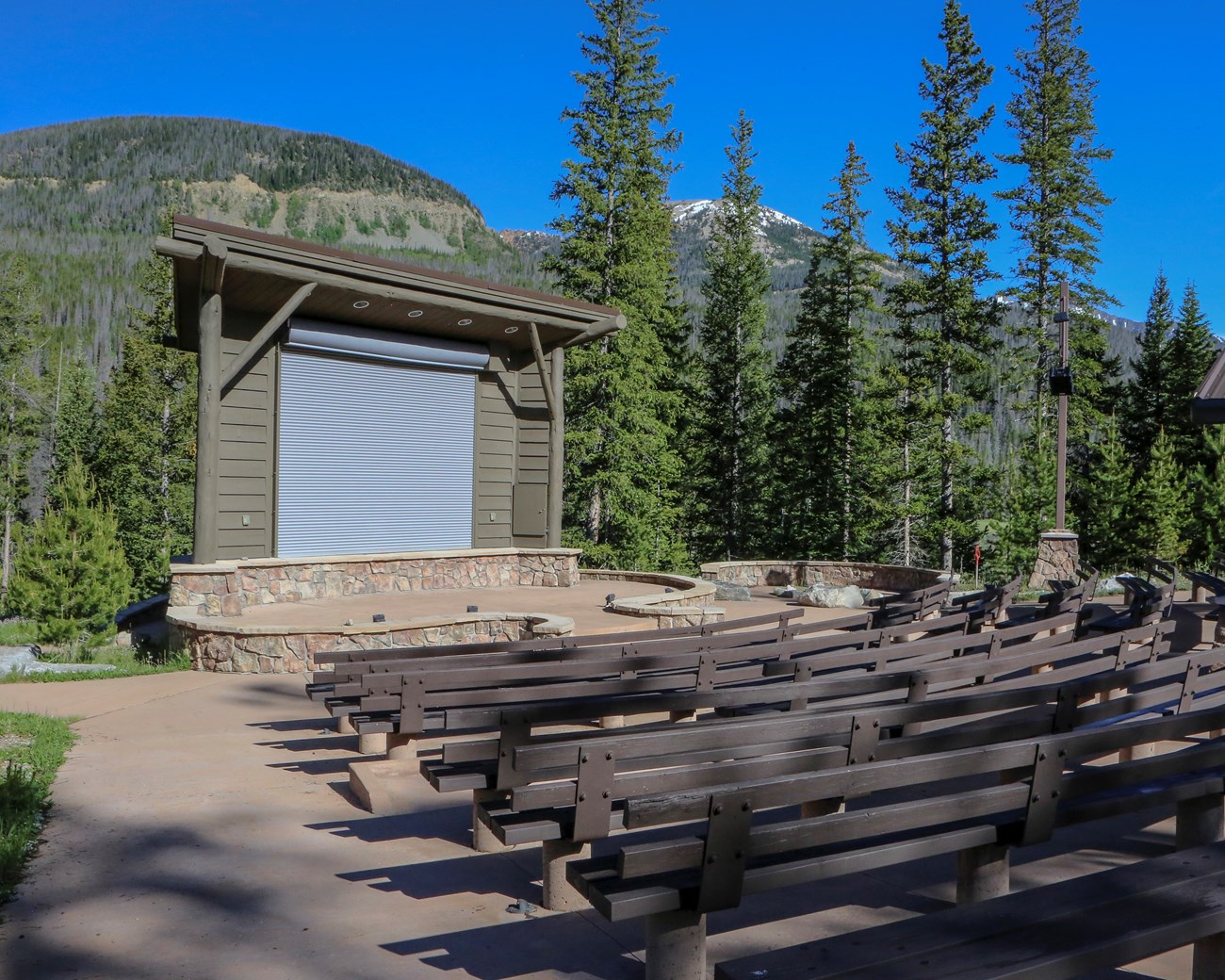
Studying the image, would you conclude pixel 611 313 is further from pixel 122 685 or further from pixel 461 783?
pixel 461 783

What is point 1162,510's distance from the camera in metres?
28.1

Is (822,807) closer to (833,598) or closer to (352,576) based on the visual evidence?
(352,576)

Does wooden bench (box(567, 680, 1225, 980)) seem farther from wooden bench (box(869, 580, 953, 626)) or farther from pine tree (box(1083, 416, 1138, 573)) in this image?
pine tree (box(1083, 416, 1138, 573))

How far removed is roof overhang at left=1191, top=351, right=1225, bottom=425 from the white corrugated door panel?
A: 33.4ft

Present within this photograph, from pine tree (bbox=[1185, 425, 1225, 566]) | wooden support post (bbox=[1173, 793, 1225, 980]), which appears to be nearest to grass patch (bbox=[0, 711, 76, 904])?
wooden support post (bbox=[1173, 793, 1225, 980])

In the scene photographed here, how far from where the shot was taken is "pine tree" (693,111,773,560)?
111 ft

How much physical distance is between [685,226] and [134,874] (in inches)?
7332

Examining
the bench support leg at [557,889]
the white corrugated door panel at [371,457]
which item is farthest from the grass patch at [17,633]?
the bench support leg at [557,889]

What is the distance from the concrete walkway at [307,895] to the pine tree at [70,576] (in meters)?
13.9

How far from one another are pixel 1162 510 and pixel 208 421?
27.1 meters

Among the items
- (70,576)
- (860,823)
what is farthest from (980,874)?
(70,576)

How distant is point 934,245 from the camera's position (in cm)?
2689

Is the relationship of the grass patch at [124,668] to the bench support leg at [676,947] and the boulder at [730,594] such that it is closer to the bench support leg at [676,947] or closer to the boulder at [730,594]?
the bench support leg at [676,947]

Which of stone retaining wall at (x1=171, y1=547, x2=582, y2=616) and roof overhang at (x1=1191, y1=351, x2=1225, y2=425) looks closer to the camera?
roof overhang at (x1=1191, y1=351, x2=1225, y2=425)
